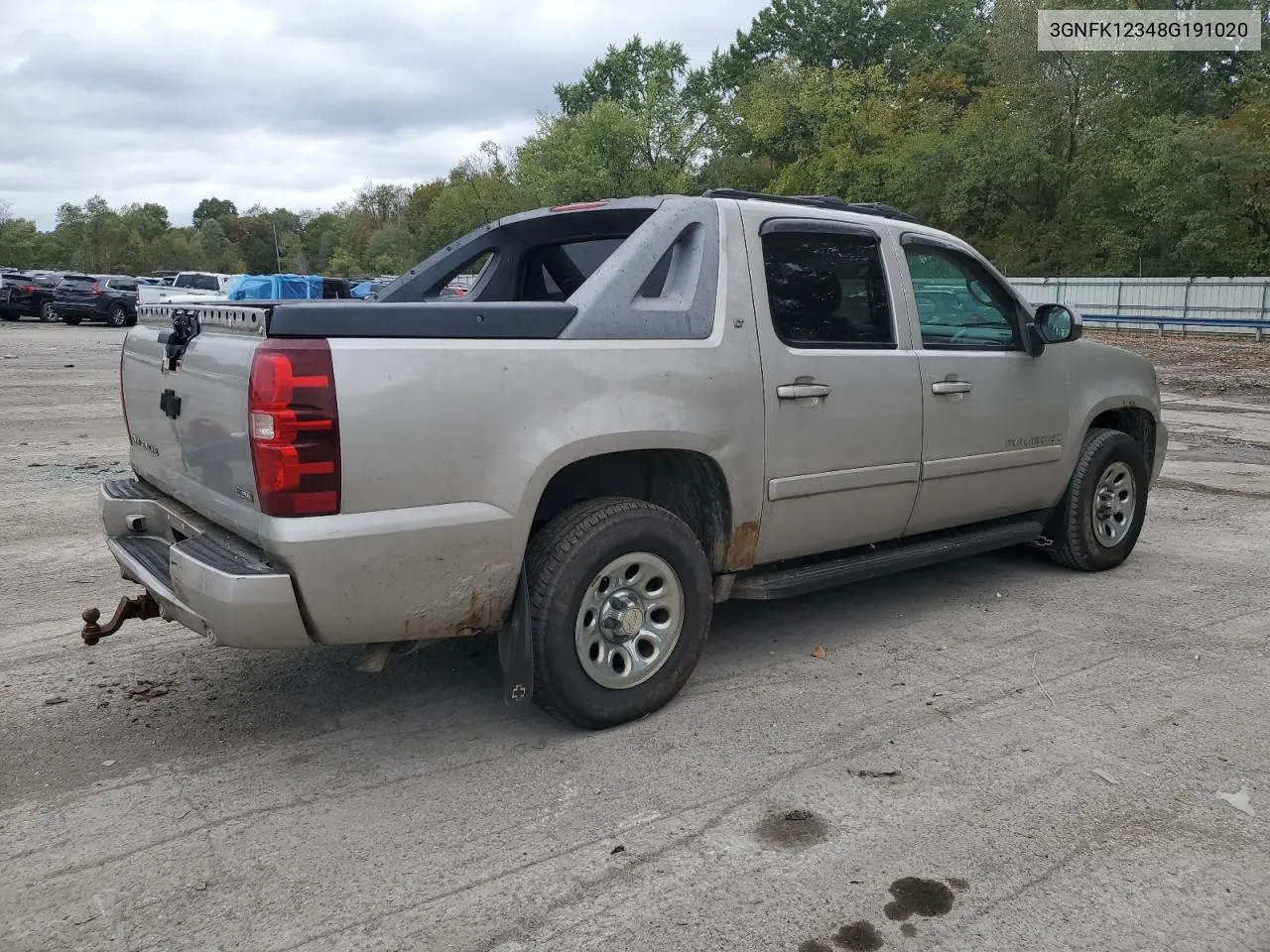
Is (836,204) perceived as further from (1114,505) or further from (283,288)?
(283,288)

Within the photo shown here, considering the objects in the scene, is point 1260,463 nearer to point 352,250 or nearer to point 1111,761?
point 1111,761

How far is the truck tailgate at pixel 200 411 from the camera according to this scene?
125 inches

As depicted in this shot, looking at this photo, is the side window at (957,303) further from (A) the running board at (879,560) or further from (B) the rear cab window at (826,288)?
(A) the running board at (879,560)

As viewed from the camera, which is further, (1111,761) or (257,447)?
(1111,761)

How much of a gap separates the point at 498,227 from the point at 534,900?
3.23 meters

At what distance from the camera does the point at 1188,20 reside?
38375mm

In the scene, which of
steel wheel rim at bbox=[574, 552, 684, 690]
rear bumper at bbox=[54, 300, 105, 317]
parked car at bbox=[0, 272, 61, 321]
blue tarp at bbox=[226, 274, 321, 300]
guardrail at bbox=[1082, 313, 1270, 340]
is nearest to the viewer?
A: steel wheel rim at bbox=[574, 552, 684, 690]

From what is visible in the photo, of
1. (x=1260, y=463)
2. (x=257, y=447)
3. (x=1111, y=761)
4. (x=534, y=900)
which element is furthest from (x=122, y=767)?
(x=1260, y=463)

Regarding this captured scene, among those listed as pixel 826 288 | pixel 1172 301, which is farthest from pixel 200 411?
pixel 1172 301

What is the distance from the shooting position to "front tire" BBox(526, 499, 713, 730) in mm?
3488

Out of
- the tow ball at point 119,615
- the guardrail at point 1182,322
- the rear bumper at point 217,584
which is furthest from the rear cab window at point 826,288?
the guardrail at point 1182,322

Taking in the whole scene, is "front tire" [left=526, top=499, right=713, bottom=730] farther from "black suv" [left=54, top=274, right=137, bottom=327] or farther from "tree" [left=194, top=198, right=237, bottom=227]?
"tree" [left=194, top=198, right=237, bottom=227]

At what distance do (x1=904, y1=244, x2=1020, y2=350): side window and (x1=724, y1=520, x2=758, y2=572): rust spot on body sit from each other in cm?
131

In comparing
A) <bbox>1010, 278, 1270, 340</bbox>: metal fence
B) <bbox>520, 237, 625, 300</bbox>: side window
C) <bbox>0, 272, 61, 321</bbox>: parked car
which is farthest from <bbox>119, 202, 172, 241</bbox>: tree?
<bbox>520, 237, 625, 300</bbox>: side window
